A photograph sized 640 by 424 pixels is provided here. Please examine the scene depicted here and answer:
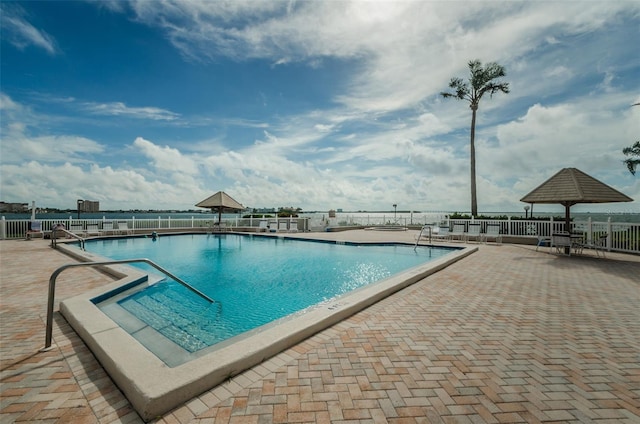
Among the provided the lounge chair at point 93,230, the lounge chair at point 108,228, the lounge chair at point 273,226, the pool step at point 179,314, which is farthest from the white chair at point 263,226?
the pool step at point 179,314

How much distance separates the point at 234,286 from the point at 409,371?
5.03 meters

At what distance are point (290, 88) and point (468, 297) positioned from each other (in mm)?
12496

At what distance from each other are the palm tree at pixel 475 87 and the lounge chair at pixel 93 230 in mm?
22358

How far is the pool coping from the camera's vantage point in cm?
194

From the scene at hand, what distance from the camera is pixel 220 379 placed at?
2.21 meters

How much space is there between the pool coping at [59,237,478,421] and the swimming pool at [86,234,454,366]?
0.58 m

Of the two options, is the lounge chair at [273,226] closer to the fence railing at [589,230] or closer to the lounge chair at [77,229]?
the lounge chair at [77,229]

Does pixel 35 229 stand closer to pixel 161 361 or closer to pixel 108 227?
pixel 108 227

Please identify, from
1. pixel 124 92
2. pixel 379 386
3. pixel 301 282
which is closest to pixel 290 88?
pixel 124 92

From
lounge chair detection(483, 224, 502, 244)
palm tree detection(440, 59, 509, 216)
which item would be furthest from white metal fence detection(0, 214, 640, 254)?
palm tree detection(440, 59, 509, 216)

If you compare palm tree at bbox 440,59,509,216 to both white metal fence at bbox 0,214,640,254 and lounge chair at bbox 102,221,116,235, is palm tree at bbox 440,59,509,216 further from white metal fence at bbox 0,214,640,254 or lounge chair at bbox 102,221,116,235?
lounge chair at bbox 102,221,116,235

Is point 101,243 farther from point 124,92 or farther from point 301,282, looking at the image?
point 301,282

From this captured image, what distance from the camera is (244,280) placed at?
23.3 feet

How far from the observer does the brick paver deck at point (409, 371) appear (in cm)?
187
